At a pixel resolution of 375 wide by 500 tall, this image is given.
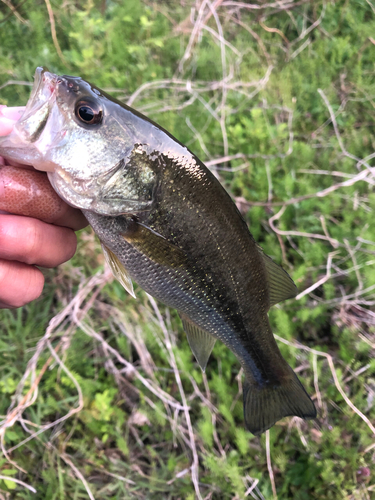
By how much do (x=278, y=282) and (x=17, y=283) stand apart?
109 cm

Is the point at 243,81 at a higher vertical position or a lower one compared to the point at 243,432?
higher

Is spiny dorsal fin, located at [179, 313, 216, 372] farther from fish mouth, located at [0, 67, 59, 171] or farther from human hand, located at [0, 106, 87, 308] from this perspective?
fish mouth, located at [0, 67, 59, 171]

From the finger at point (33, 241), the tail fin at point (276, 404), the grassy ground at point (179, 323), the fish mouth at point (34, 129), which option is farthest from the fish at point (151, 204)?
the grassy ground at point (179, 323)

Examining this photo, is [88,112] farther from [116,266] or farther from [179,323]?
[179,323]

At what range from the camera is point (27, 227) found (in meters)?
1.19

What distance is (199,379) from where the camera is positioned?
2104mm

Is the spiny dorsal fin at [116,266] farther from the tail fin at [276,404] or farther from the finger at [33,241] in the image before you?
the tail fin at [276,404]

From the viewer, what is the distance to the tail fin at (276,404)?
5.06 ft

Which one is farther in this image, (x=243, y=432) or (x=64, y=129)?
(x=243, y=432)

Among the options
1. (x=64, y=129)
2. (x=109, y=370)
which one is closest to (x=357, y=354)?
(x=109, y=370)

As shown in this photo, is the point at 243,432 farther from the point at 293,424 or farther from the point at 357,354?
the point at 357,354

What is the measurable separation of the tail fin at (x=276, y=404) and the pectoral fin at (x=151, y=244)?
2.78 feet

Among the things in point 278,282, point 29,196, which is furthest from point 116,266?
point 278,282

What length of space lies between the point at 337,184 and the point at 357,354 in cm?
126
